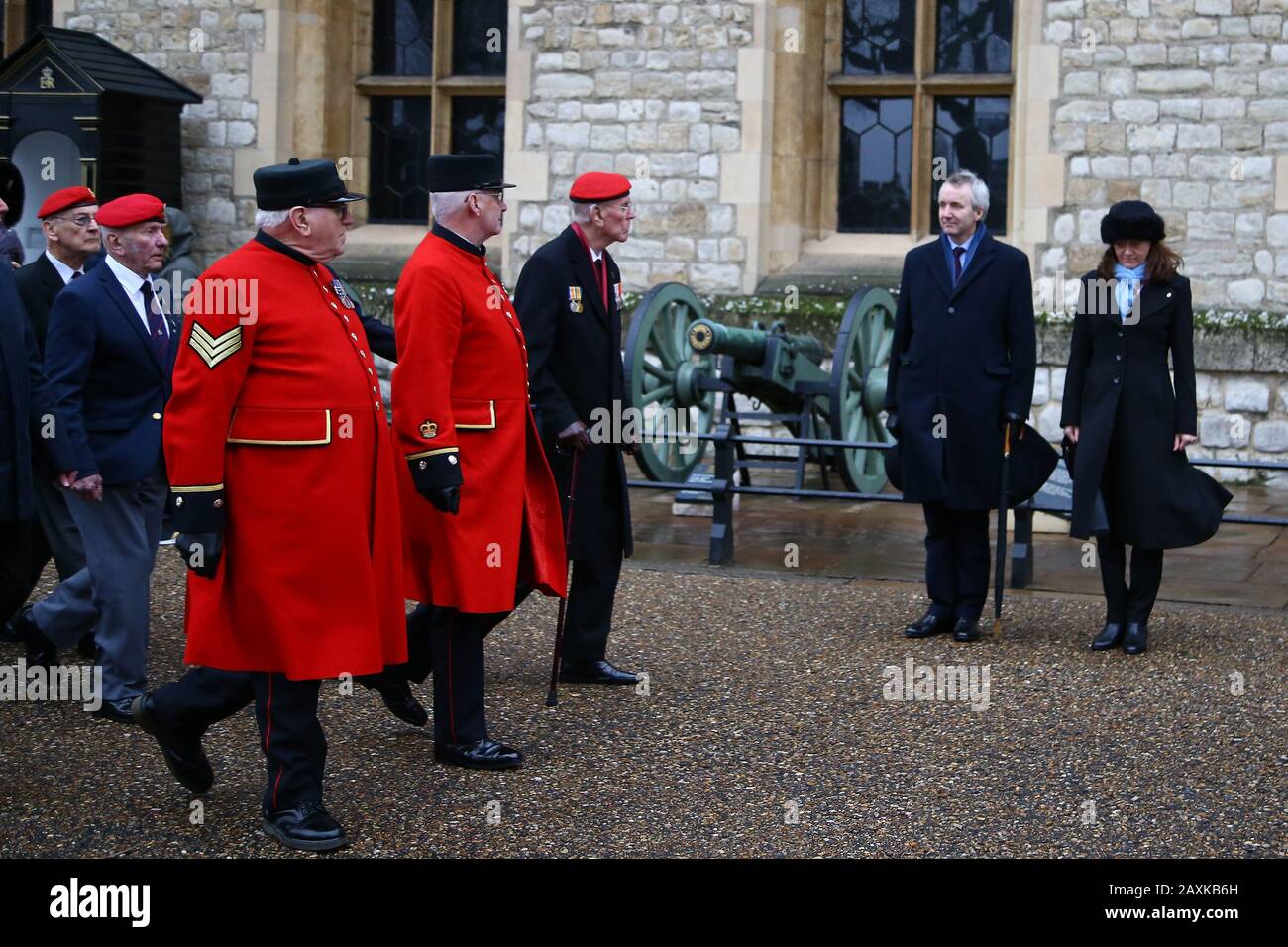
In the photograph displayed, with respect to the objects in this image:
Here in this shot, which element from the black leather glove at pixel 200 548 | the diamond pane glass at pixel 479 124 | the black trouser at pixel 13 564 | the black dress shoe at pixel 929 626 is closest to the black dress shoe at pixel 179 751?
the black leather glove at pixel 200 548

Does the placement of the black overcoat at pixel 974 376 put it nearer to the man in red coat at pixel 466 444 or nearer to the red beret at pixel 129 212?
the man in red coat at pixel 466 444

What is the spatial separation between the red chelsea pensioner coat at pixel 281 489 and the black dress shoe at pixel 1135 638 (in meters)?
3.18

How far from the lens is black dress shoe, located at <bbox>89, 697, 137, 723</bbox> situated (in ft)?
17.9

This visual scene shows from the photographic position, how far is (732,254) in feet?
39.1

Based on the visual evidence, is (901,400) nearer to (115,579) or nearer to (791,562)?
(791,562)

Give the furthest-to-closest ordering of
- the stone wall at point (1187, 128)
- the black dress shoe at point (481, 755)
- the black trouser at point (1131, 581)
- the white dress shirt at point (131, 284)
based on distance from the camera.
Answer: the stone wall at point (1187, 128)
the black trouser at point (1131, 581)
the white dress shirt at point (131, 284)
the black dress shoe at point (481, 755)

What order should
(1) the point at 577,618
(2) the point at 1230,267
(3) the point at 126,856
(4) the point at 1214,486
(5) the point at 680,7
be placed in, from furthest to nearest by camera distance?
(5) the point at 680,7 → (2) the point at 1230,267 → (4) the point at 1214,486 → (1) the point at 577,618 → (3) the point at 126,856

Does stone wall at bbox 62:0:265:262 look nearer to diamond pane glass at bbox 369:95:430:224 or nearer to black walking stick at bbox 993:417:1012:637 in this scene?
diamond pane glass at bbox 369:95:430:224

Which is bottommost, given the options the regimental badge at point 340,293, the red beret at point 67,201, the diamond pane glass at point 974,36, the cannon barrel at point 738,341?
the cannon barrel at point 738,341

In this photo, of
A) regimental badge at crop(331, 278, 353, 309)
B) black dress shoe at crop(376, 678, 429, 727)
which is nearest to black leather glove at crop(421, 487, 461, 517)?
regimental badge at crop(331, 278, 353, 309)

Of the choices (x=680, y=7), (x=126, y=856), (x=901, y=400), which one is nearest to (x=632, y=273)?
(x=680, y=7)

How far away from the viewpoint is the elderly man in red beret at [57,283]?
19.5ft

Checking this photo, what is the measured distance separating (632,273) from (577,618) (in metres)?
6.38

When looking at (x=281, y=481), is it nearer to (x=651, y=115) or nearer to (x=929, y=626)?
(x=929, y=626)
